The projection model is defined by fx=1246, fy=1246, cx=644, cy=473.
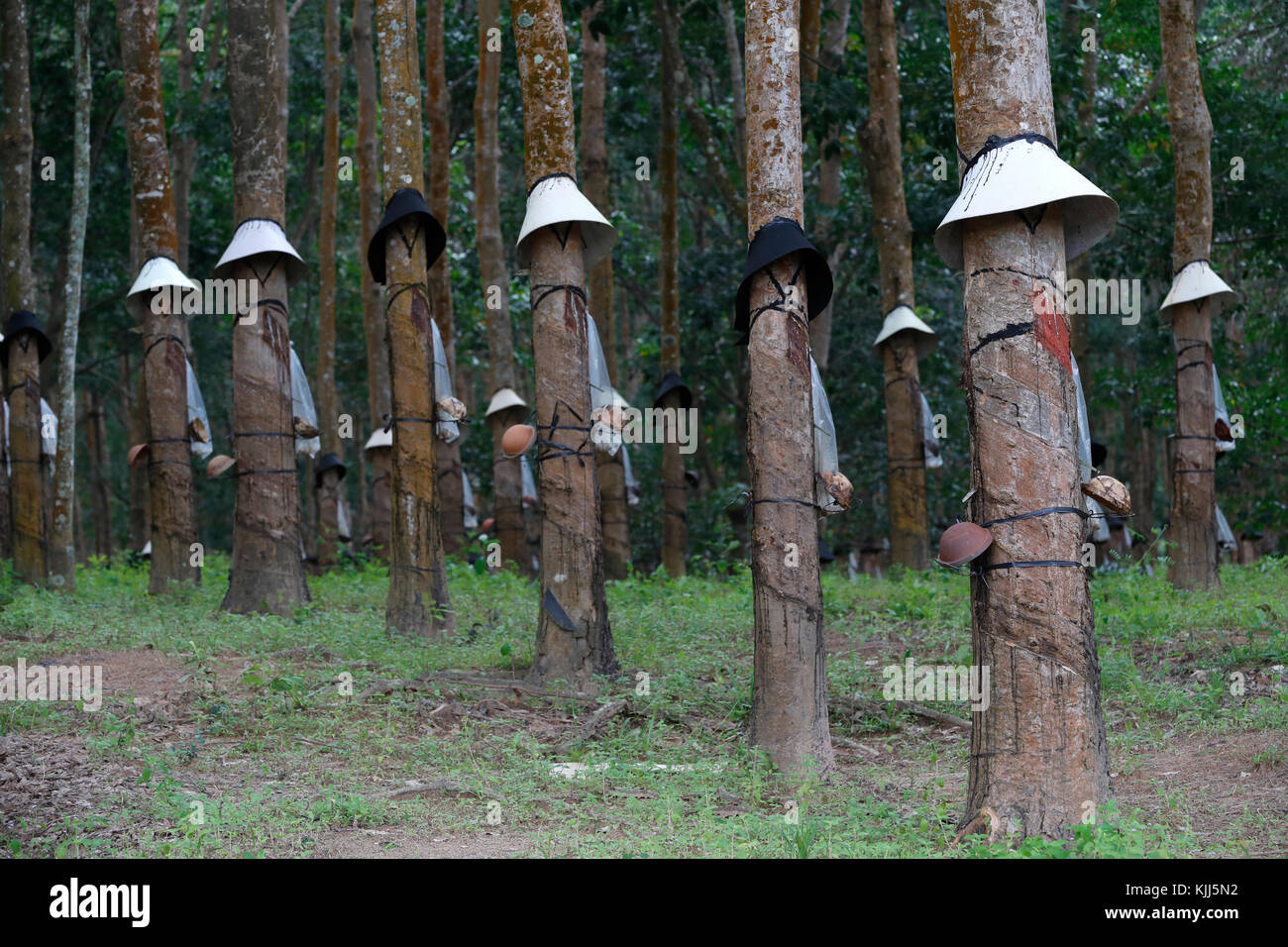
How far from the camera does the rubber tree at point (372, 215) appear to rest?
13.5 m

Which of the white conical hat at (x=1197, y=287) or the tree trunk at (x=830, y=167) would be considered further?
the tree trunk at (x=830, y=167)

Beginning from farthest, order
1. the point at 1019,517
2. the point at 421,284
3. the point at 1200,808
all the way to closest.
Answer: the point at 421,284, the point at 1200,808, the point at 1019,517

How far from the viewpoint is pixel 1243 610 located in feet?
28.8

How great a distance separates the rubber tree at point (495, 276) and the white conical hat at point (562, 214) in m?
4.78

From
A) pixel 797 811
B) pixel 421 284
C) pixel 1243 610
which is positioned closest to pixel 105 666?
pixel 421 284

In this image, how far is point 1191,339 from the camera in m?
10.4

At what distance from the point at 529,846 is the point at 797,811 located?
3.67ft

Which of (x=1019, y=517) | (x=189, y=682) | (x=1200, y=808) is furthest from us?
(x=189, y=682)

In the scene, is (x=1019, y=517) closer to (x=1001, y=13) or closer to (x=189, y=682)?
(x=1001, y=13)

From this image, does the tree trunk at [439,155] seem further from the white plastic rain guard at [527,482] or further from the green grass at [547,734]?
the green grass at [547,734]

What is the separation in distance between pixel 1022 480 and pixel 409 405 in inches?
200

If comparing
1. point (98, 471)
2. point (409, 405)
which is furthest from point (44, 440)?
point (98, 471)

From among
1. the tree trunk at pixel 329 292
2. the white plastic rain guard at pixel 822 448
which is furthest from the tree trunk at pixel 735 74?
the white plastic rain guard at pixel 822 448

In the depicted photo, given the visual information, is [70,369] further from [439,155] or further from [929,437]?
[929,437]
